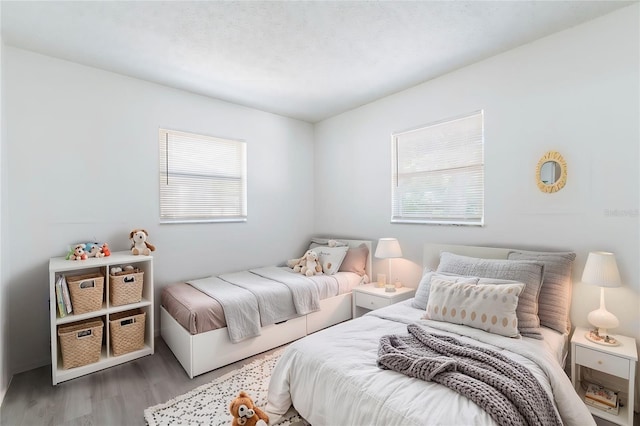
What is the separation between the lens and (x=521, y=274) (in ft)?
6.73

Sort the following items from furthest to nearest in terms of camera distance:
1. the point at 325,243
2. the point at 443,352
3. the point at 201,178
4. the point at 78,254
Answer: the point at 325,243
the point at 201,178
the point at 78,254
the point at 443,352

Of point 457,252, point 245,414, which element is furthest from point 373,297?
point 245,414

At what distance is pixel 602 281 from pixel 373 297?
1.78 m

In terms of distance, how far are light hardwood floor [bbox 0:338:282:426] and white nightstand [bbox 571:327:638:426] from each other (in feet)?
7.85

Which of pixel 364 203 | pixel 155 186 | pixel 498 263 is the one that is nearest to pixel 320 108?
pixel 364 203

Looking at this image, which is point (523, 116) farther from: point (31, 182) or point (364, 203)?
point (31, 182)

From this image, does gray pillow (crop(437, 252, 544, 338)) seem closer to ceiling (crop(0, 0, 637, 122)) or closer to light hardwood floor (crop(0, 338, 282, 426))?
ceiling (crop(0, 0, 637, 122))

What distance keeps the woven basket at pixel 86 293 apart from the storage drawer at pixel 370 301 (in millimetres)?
2365

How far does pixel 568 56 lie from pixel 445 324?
7.10 ft

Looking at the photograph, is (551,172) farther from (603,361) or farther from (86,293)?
(86,293)

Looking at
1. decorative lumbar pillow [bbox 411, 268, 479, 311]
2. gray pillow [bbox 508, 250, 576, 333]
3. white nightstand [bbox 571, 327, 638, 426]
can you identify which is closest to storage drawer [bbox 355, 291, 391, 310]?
decorative lumbar pillow [bbox 411, 268, 479, 311]

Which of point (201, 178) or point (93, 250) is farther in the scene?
point (201, 178)

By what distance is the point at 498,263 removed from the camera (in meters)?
2.21

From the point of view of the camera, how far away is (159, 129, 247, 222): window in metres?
3.20
